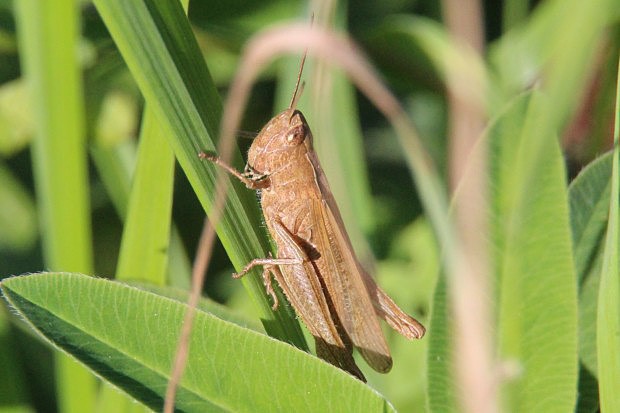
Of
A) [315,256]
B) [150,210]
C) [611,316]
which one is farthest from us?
[315,256]

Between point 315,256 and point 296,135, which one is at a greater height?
point 296,135

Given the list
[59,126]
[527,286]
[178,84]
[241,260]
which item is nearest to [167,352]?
[241,260]

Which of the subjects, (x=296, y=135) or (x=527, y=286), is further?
(x=296, y=135)

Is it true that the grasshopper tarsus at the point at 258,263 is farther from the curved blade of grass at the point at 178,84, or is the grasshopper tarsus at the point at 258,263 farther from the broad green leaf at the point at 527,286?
the broad green leaf at the point at 527,286

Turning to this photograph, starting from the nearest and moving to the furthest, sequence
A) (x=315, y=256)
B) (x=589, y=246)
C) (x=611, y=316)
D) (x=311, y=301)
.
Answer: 1. (x=611, y=316)
2. (x=589, y=246)
3. (x=311, y=301)
4. (x=315, y=256)

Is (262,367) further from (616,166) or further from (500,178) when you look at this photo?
(616,166)

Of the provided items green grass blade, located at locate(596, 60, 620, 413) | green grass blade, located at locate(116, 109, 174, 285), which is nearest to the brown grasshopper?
green grass blade, located at locate(116, 109, 174, 285)

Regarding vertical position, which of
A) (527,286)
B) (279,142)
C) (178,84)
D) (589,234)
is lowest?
(527,286)

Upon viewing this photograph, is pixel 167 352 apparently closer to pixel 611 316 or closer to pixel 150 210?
pixel 150 210
